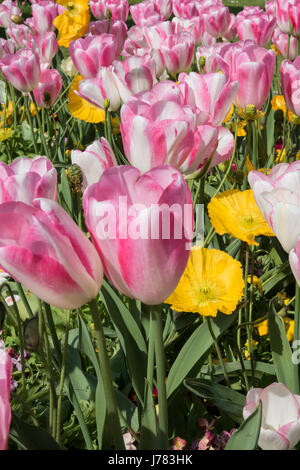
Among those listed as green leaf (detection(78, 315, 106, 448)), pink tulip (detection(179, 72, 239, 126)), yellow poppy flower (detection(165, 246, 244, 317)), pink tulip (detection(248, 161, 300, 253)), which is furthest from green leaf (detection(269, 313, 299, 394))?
pink tulip (detection(179, 72, 239, 126))

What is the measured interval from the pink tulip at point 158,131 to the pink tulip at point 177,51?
102 centimetres

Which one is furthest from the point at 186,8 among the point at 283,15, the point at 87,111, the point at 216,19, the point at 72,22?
the point at 87,111

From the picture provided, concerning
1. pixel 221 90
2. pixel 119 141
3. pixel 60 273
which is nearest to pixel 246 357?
pixel 221 90

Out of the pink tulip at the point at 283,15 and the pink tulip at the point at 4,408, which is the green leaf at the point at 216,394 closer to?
the pink tulip at the point at 4,408

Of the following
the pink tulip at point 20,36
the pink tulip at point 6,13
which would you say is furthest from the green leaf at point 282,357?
the pink tulip at point 6,13

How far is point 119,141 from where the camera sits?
2.29m

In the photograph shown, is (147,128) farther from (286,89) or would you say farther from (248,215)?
(286,89)

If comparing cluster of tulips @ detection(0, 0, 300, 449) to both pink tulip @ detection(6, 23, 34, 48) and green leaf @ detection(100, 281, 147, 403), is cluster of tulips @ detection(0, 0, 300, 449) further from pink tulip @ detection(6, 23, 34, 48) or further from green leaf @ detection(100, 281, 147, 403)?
pink tulip @ detection(6, 23, 34, 48)

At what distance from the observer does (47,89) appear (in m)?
2.14

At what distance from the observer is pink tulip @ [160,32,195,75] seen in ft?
6.33

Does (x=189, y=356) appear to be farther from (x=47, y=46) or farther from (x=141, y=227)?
(x=47, y=46)

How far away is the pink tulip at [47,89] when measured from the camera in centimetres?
214

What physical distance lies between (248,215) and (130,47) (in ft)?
5.20
